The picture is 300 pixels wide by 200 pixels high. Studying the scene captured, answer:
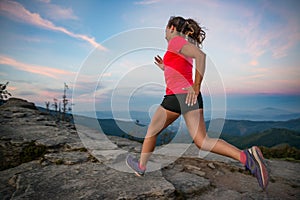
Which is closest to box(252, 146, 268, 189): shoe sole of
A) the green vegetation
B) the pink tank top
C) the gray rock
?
the gray rock

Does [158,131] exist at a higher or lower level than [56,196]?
higher

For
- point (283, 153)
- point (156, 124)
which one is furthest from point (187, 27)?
point (283, 153)

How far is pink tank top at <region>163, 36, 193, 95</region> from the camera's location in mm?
2828

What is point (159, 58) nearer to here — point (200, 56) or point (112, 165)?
point (200, 56)

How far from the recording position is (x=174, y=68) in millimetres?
2895

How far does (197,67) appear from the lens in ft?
8.73

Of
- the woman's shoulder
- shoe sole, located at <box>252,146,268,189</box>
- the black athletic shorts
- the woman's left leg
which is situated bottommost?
shoe sole, located at <box>252,146,268,189</box>

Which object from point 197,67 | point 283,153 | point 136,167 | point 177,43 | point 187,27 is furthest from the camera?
point 283,153

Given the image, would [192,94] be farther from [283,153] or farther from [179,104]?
[283,153]

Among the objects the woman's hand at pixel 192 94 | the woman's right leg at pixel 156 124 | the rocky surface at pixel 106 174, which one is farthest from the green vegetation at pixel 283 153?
the woman's hand at pixel 192 94

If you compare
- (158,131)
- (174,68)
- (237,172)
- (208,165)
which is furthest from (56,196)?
(237,172)

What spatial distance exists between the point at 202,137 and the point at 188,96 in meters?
0.55

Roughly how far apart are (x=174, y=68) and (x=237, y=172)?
2.31 m

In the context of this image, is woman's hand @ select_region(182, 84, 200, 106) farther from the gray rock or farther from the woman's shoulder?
the gray rock
